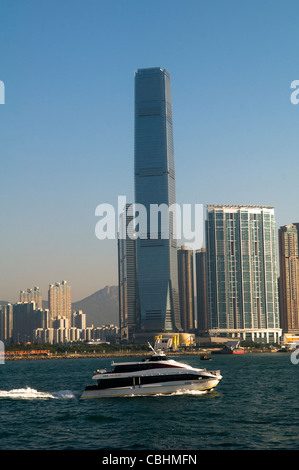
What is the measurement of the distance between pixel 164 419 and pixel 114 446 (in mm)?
9761

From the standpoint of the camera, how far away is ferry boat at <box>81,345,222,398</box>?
184ft

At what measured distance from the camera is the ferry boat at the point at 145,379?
5619 centimetres

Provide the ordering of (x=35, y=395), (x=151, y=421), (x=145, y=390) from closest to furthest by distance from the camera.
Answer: (x=151, y=421)
(x=145, y=390)
(x=35, y=395)

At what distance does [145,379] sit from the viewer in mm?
56281

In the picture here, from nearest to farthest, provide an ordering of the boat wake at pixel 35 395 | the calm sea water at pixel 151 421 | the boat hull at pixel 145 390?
the calm sea water at pixel 151 421
the boat hull at pixel 145 390
the boat wake at pixel 35 395

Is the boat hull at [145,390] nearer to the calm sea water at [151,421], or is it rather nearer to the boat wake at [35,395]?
the calm sea water at [151,421]

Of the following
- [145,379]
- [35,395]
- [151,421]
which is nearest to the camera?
[151,421]

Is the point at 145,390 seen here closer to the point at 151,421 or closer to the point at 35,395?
the point at 35,395

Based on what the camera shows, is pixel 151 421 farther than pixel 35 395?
No

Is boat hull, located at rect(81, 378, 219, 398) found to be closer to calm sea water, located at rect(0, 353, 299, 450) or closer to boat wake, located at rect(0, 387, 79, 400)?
calm sea water, located at rect(0, 353, 299, 450)

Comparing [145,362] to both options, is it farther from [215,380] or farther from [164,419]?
[164,419]

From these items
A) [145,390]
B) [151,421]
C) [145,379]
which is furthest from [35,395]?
Result: [151,421]

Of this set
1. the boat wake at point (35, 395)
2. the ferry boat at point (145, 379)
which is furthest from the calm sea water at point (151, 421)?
the ferry boat at point (145, 379)
